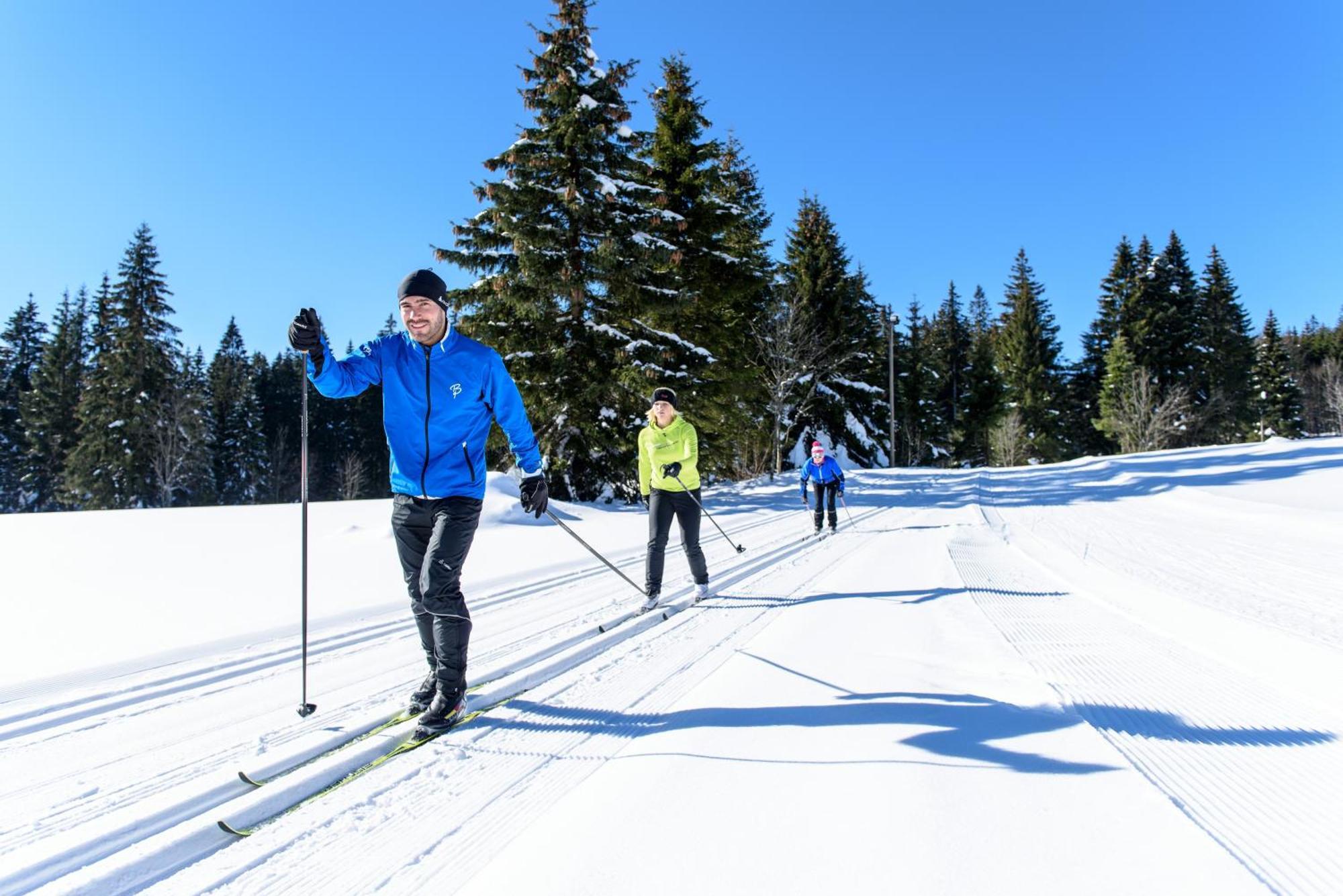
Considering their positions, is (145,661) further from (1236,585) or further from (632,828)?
(1236,585)

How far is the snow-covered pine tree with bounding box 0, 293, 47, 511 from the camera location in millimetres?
41344

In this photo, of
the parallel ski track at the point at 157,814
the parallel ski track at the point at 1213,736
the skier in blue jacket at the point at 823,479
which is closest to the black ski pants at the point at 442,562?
the parallel ski track at the point at 157,814

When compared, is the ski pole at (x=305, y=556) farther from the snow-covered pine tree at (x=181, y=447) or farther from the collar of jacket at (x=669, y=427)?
the snow-covered pine tree at (x=181, y=447)

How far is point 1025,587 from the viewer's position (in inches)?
221

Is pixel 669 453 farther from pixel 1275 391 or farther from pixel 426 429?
pixel 1275 391

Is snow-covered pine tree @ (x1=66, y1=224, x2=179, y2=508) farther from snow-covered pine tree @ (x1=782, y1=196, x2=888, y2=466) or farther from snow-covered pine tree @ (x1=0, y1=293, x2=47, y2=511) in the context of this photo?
snow-covered pine tree @ (x1=782, y1=196, x2=888, y2=466)

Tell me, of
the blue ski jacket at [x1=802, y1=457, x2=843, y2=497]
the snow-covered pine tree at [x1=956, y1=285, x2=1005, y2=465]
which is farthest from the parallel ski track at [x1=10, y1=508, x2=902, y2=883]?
the snow-covered pine tree at [x1=956, y1=285, x2=1005, y2=465]

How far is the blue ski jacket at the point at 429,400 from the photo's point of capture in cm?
282

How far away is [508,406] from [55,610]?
4.45 meters


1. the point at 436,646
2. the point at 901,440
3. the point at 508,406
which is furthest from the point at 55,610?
the point at 901,440

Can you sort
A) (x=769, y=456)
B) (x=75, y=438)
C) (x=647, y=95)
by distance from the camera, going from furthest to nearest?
1. (x=75, y=438)
2. (x=769, y=456)
3. (x=647, y=95)

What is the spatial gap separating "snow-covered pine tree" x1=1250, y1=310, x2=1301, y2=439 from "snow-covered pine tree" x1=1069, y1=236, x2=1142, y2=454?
1167 cm

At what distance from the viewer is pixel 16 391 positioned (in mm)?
45656

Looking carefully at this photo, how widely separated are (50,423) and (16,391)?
13070 mm
